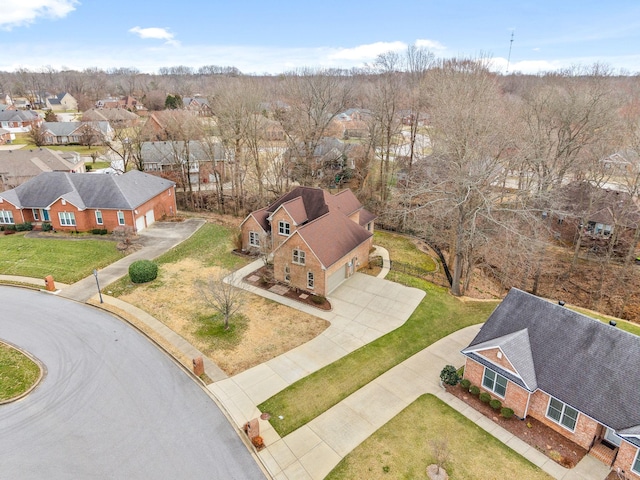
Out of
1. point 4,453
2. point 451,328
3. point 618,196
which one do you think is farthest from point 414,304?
point 618,196

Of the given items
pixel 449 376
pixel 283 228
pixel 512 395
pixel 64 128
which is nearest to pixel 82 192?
pixel 283 228

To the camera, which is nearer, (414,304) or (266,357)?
(266,357)

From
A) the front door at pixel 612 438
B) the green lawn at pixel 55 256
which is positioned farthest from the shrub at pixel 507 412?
the green lawn at pixel 55 256

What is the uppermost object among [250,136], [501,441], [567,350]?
[250,136]

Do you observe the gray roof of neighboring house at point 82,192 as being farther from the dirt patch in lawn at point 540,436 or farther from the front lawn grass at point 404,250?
the dirt patch in lawn at point 540,436

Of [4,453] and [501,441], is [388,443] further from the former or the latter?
[4,453]

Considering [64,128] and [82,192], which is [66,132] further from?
[82,192]
